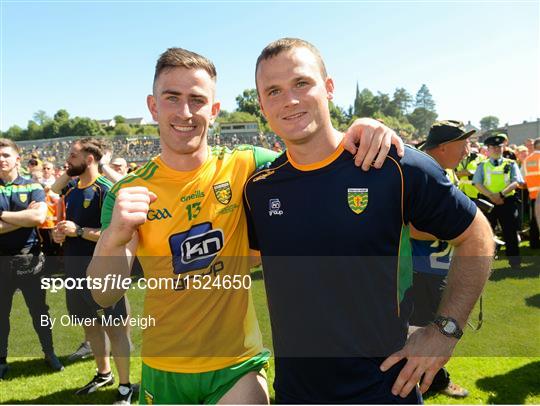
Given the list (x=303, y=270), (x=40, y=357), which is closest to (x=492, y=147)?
(x=303, y=270)

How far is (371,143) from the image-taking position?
1934 millimetres

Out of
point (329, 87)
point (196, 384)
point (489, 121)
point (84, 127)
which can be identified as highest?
point (84, 127)

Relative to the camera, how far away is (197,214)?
7.80ft

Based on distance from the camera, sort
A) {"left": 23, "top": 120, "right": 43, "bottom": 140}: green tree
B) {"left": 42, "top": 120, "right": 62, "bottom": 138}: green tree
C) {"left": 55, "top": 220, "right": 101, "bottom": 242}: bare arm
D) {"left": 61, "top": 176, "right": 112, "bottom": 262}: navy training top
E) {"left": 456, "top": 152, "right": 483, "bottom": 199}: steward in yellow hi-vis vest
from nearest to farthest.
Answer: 1. {"left": 55, "top": 220, "right": 101, "bottom": 242}: bare arm
2. {"left": 61, "top": 176, "right": 112, "bottom": 262}: navy training top
3. {"left": 456, "top": 152, "right": 483, "bottom": 199}: steward in yellow hi-vis vest
4. {"left": 42, "top": 120, "right": 62, "bottom": 138}: green tree
5. {"left": 23, "top": 120, "right": 43, "bottom": 140}: green tree

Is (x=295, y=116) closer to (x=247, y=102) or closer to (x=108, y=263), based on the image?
(x=108, y=263)

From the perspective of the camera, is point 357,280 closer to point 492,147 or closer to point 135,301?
point 135,301

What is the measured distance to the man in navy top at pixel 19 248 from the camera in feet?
Result: 16.9

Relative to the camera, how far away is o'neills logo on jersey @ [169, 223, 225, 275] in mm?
2316

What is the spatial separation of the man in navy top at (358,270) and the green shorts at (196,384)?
381 mm

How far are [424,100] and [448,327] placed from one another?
163 m

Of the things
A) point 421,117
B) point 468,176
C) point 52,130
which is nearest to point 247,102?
point 52,130

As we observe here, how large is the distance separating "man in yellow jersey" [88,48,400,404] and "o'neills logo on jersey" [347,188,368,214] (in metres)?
0.75

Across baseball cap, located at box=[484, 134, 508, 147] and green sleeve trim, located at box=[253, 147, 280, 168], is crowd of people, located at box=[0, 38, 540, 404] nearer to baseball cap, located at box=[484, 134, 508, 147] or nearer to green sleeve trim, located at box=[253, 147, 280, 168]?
green sleeve trim, located at box=[253, 147, 280, 168]

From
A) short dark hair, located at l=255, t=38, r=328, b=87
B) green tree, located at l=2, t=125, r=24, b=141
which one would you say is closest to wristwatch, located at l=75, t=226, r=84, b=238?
short dark hair, located at l=255, t=38, r=328, b=87
